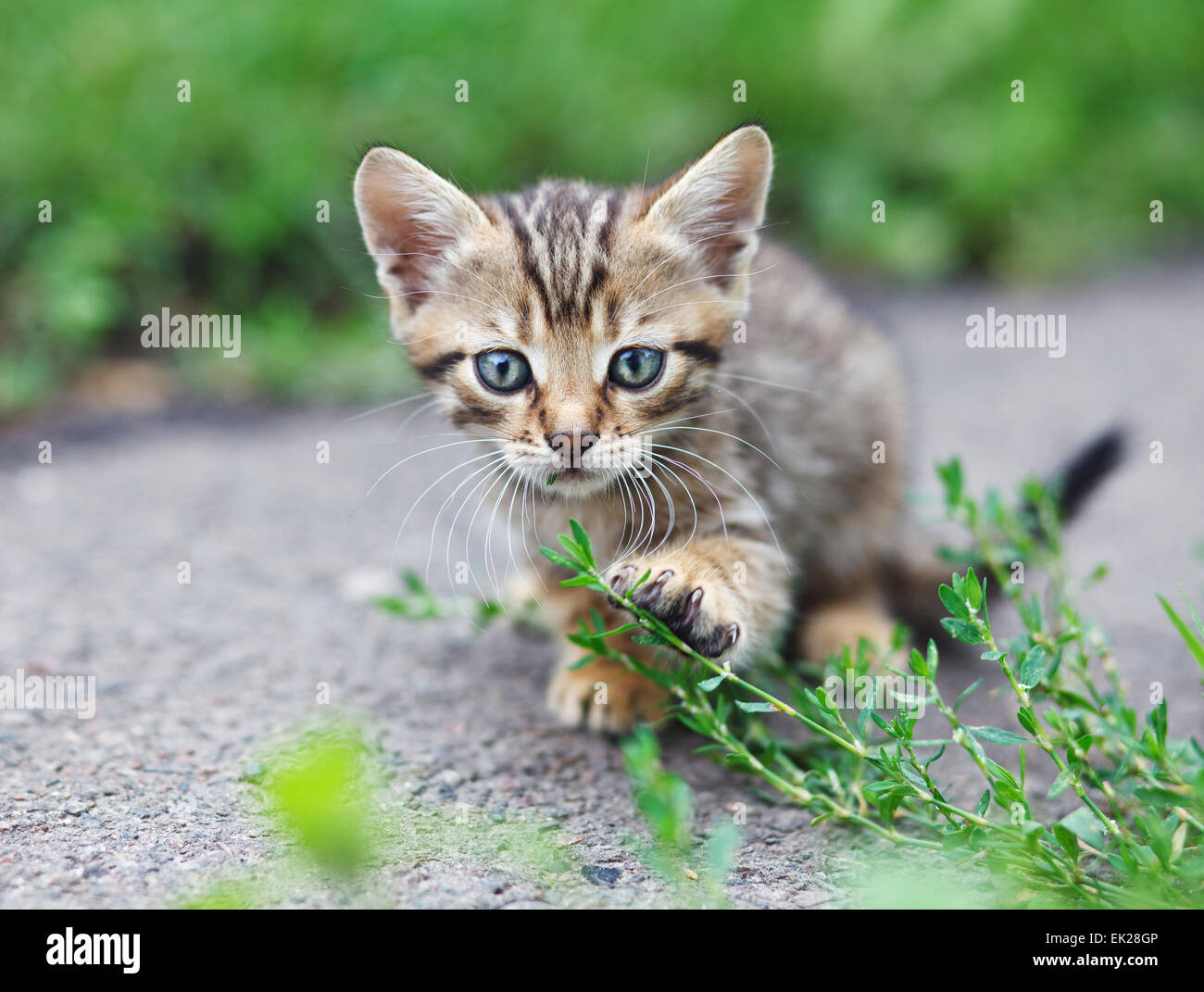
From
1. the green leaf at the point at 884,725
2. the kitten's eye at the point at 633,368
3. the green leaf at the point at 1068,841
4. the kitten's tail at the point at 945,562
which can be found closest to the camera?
the green leaf at the point at 1068,841

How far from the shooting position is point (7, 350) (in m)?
5.13

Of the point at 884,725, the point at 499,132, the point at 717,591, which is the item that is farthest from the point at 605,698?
the point at 499,132

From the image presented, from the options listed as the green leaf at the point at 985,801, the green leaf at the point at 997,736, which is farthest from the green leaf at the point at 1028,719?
the green leaf at the point at 985,801

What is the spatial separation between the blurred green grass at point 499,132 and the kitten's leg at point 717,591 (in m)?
2.28

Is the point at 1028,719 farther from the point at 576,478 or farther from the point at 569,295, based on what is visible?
the point at 569,295

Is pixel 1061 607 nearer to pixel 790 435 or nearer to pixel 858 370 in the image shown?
pixel 790 435

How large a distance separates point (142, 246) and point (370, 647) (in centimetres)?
300

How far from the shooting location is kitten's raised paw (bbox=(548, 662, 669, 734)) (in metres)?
2.97

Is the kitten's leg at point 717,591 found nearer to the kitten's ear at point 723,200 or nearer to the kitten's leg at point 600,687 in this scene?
the kitten's leg at point 600,687

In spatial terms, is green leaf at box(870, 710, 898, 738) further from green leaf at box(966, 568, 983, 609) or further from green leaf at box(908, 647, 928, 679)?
green leaf at box(966, 568, 983, 609)

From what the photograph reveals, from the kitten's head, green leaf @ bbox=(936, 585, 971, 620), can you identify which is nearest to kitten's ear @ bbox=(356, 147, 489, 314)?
the kitten's head

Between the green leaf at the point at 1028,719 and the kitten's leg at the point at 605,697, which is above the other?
the green leaf at the point at 1028,719

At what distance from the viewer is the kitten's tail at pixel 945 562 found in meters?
3.24

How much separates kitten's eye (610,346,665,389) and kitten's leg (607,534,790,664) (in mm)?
412
